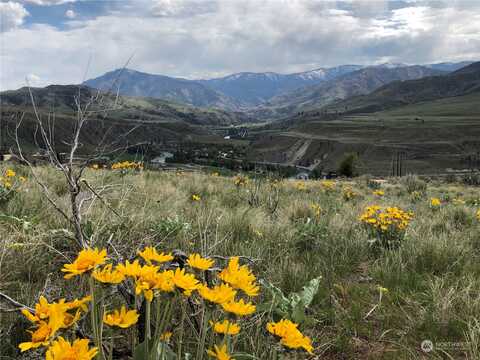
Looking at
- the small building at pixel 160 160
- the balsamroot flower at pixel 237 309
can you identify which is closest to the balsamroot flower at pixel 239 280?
the balsamroot flower at pixel 237 309

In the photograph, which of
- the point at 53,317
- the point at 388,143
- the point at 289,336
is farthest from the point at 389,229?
the point at 388,143

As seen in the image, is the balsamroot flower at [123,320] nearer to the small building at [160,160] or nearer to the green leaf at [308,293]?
the green leaf at [308,293]

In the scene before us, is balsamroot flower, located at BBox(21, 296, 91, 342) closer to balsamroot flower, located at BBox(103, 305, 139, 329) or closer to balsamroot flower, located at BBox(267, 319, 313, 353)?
balsamroot flower, located at BBox(103, 305, 139, 329)

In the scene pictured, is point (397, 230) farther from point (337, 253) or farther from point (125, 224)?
point (125, 224)

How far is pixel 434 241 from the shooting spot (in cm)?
392


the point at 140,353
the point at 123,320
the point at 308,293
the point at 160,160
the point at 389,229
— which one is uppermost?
the point at 123,320

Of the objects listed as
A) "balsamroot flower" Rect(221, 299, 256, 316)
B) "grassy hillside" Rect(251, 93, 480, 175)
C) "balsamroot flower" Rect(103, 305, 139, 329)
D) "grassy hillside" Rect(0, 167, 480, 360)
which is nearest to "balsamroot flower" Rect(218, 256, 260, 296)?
"balsamroot flower" Rect(221, 299, 256, 316)

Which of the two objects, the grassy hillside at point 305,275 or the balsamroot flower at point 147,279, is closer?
the balsamroot flower at point 147,279

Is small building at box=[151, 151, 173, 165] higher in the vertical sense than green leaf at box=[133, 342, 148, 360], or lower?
lower

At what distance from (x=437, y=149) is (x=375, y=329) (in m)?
109

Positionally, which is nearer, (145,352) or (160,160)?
(145,352)

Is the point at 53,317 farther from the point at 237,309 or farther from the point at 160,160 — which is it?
the point at 160,160

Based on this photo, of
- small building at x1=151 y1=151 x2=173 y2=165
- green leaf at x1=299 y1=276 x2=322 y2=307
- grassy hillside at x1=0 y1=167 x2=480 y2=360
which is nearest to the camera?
grassy hillside at x1=0 y1=167 x2=480 y2=360

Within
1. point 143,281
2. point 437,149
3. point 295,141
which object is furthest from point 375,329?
point 295,141
